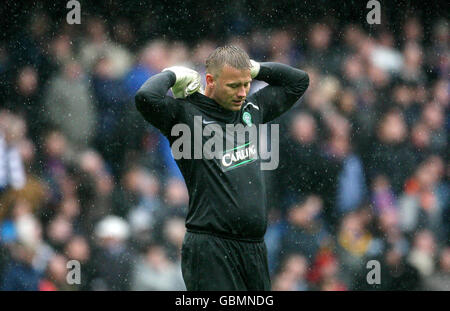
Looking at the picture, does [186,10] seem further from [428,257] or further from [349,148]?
[428,257]

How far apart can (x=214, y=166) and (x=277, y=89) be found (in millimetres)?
594

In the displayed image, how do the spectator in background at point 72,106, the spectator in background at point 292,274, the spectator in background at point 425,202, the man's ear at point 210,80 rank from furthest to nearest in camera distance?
the spectator in background at point 425,202 < the spectator in background at point 72,106 < the spectator in background at point 292,274 < the man's ear at point 210,80

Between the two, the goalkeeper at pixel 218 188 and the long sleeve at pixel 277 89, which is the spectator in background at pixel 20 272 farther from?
the long sleeve at pixel 277 89

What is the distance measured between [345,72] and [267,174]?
1093 mm

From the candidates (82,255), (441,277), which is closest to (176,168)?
(82,255)

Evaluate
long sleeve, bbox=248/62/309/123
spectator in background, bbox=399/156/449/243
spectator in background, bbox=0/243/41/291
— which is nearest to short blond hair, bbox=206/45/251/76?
long sleeve, bbox=248/62/309/123

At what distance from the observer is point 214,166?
3002mm

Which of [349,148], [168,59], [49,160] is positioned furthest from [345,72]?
[49,160]

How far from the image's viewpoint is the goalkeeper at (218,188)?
2.96 meters

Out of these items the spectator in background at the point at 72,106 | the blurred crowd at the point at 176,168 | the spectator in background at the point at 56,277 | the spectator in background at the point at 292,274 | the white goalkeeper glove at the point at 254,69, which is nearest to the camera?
the white goalkeeper glove at the point at 254,69

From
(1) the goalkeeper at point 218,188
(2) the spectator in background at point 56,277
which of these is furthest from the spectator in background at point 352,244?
(1) the goalkeeper at point 218,188

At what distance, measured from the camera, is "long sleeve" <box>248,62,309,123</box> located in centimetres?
331

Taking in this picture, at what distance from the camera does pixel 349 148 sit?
5.60 m

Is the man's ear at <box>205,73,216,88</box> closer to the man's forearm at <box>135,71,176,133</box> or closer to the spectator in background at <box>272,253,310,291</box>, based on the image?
the man's forearm at <box>135,71,176,133</box>
